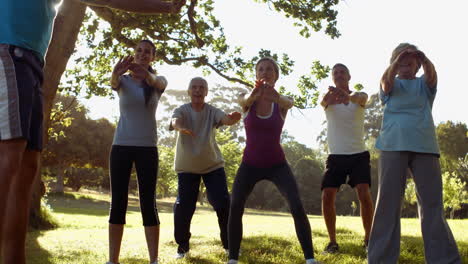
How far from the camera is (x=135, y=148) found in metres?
4.72

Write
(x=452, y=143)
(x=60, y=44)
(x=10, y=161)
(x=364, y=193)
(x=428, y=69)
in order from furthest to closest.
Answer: (x=452, y=143)
(x=60, y=44)
(x=364, y=193)
(x=428, y=69)
(x=10, y=161)

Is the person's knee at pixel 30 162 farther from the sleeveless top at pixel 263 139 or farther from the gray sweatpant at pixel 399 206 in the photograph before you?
the gray sweatpant at pixel 399 206

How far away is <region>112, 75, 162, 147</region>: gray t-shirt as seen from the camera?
4754 mm

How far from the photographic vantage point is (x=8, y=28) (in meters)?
2.57

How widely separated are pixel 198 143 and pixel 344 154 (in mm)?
2082

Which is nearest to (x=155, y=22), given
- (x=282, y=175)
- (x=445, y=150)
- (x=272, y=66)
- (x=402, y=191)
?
(x=272, y=66)

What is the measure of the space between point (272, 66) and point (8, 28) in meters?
3.20

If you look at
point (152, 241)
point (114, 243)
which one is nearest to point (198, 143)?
point (152, 241)

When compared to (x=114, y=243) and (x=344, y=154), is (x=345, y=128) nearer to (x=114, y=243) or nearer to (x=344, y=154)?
(x=344, y=154)

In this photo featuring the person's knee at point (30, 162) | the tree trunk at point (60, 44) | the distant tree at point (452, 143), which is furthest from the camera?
the distant tree at point (452, 143)

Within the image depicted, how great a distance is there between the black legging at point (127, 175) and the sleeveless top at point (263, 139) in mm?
1087

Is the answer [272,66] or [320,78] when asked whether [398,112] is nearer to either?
[272,66]

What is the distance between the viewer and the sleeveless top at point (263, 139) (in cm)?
490

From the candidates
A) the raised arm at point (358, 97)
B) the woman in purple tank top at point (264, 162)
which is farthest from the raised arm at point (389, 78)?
the raised arm at point (358, 97)
